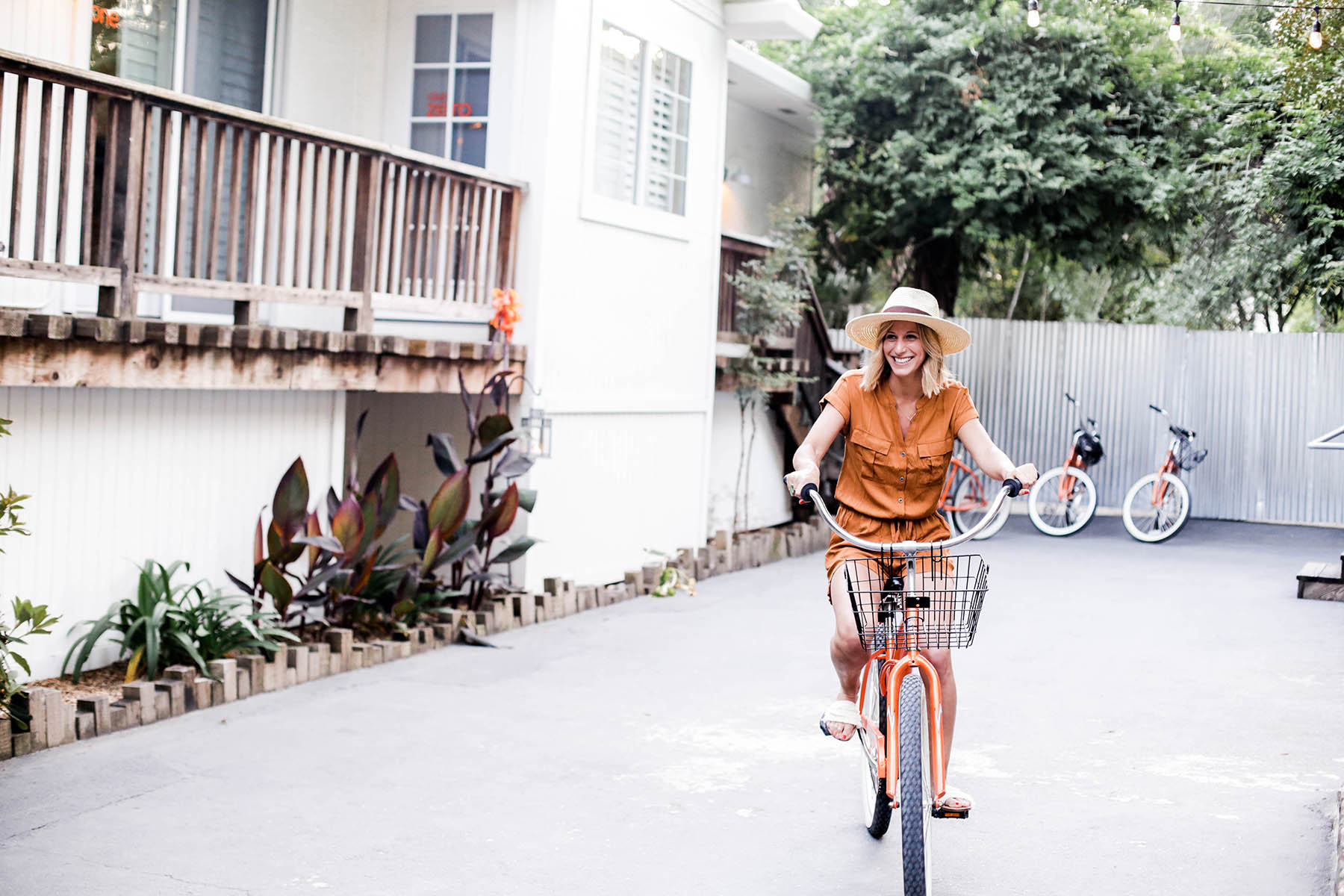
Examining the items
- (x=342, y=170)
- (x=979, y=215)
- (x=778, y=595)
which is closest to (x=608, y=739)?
(x=342, y=170)

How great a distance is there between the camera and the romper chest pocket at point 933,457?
459 cm

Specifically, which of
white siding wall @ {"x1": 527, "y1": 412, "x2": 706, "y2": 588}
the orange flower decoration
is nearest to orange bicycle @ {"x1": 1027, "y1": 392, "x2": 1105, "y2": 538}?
white siding wall @ {"x1": 527, "y1": 412, "x2": 706, "y2": 588}

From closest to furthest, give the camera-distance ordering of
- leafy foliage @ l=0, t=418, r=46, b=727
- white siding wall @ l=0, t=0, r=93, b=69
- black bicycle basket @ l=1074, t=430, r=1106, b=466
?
leafy foliage @ l=0, t=418, r=46, b=727, white siding wall @ l=0, t=0, r=93, b=69, black bicycle basket @ l=1074, t=430, r=1106, b=466

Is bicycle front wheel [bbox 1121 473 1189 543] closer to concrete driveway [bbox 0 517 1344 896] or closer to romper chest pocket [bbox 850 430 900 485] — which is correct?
concrete driveway [bbox 0 517 1344 896]

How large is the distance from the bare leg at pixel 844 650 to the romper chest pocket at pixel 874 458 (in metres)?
0.31

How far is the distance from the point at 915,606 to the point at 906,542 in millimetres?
186

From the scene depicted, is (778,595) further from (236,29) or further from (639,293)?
(236,29)

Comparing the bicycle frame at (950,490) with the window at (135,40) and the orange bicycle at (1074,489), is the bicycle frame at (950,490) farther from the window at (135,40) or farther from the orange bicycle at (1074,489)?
the window at (135,40)

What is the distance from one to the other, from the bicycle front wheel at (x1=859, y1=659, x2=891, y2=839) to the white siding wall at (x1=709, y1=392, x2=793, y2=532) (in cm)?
834

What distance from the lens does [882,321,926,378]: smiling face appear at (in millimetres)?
4613

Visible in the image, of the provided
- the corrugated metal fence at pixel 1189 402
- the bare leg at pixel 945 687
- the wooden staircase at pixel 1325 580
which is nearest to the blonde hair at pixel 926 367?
the bare leg at pixel 945 687

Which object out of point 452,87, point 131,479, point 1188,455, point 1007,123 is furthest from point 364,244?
point 1188,455

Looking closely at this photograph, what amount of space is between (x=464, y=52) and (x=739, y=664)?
15.2ft

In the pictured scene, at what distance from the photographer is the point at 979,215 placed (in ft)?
49.6
